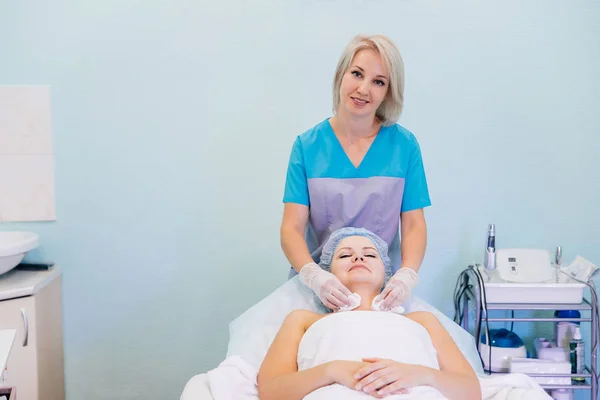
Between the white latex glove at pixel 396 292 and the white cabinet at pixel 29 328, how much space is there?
118 centimetres

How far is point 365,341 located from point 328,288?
22cm

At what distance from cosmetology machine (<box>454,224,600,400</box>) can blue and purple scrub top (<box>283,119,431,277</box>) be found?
45cm

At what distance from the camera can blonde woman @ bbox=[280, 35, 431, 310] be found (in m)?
1.93

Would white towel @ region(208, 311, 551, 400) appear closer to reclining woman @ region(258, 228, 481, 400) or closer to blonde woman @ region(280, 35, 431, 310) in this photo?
reclining woman @ region(258, 228, 481, 400)

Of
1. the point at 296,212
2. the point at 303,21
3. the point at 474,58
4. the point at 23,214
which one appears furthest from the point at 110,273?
the point at 474,58

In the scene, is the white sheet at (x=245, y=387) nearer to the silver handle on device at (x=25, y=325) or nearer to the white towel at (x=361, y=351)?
the white towel at (x=361, y=351)

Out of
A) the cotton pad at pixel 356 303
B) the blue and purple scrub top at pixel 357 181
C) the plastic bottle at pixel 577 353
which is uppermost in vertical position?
the blue and purple scrub top at pixel 357 181

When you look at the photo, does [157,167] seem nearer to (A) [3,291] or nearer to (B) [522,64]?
(A) [3,291]

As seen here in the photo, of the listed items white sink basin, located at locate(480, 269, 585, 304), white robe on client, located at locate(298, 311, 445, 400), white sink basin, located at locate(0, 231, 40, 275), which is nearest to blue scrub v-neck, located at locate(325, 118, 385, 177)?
white robe on client, located at locate(298, 311, 445, 400)

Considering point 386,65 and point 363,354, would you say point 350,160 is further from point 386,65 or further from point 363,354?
point 363,354

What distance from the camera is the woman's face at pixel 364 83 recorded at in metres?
1.86

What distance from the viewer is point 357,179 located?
199 centimetres

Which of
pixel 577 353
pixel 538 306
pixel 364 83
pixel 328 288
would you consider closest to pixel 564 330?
pixel 577 353

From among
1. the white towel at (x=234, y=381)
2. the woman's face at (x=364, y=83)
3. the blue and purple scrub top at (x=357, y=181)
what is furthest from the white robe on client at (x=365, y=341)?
the woman's face at (x=364, y=83)
